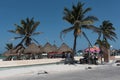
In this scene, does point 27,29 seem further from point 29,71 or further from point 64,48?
point 29,71

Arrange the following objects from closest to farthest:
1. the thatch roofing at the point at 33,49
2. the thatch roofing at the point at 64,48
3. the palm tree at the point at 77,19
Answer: the palm tree at the point at 77,19, the thatch roofing at the point at 33,49, the thatch roofing at the point at 64,48

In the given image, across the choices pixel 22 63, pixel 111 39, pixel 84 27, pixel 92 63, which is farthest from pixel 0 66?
pixel 111 39

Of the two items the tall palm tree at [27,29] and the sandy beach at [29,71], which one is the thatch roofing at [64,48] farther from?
the sandy beach at [29,71]

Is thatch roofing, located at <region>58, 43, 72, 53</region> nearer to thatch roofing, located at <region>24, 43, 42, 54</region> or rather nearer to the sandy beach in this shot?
thatch roofing, located at <region>24, 43, 42, 54</region>

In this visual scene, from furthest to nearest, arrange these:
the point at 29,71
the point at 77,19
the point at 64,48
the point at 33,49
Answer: the point at 64,48 < the point at 33,49 < the point at 77,19 < the point at 29,71

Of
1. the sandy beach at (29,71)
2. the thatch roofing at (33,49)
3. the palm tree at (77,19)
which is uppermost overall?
the palm tree at (77,19)

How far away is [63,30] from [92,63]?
6.26 metres

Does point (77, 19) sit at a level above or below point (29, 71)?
above

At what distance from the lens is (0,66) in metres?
27.9

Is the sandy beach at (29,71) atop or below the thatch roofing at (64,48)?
below

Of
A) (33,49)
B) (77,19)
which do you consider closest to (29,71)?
(77,19)

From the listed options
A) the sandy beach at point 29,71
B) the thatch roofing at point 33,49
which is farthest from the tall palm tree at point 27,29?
the sandy beach at point 29,71

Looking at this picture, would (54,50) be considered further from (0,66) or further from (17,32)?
(0,66)

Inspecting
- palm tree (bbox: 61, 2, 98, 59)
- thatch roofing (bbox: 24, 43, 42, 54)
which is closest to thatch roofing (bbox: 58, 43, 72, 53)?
thatch roofing (bbox: 24, 43, 42, 54)
